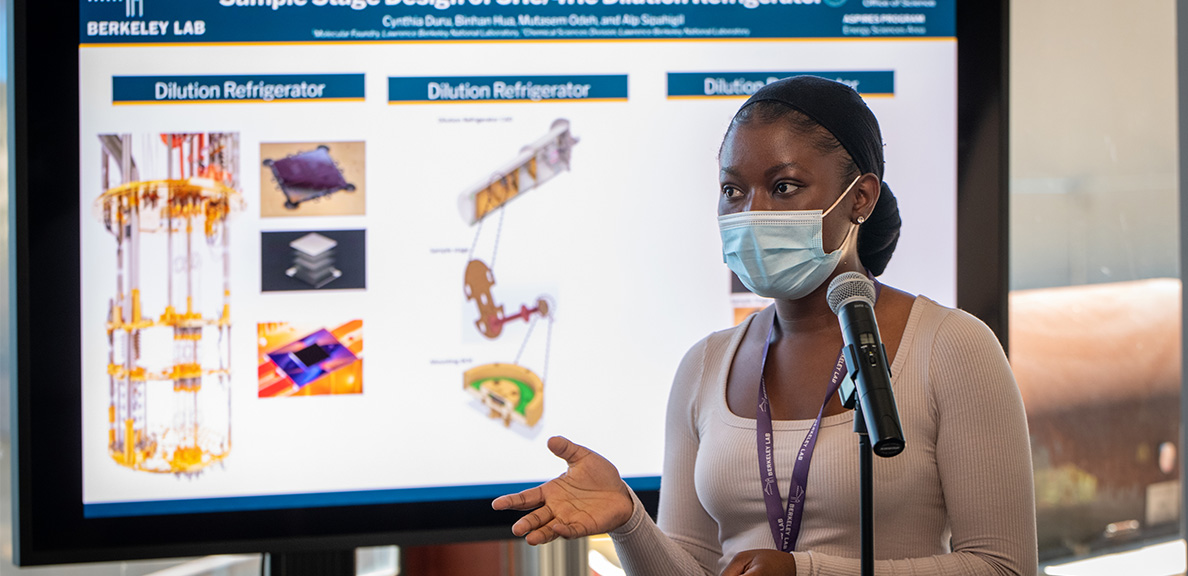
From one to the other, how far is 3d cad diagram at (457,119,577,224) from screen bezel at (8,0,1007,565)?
69 centimetres

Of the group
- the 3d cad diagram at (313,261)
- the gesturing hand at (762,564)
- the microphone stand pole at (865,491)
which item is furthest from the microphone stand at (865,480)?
the 3d cad diagram at (313,261)

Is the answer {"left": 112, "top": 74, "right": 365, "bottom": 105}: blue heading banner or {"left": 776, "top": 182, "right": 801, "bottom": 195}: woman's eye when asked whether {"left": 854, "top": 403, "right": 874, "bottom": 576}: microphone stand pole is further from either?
{"left": 112, "top": 74, "right": 365, "bottom": 105}: blue heading banner

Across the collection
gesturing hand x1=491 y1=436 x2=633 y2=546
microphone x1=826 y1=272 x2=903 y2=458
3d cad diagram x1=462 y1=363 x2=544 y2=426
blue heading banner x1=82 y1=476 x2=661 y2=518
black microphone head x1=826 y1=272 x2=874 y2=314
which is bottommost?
blue heading banner x1=82 y1=476 x2=661 y2=518

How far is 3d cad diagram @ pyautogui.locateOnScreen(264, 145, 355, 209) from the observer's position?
6.45 ft

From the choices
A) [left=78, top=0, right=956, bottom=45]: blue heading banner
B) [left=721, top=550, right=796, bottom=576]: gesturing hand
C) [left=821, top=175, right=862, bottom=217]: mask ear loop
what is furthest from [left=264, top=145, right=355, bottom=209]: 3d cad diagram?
[left=721, top=550, right=796, bottom=576]: gesturing hand

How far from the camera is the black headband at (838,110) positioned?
139 centimetres

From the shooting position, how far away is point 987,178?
6.91 ft

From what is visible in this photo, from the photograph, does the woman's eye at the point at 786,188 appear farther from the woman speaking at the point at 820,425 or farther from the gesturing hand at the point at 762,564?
the gesturing hand at the point at 762,564

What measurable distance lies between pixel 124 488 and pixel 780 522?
4.71 ft

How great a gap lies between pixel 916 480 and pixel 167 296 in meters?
1.56

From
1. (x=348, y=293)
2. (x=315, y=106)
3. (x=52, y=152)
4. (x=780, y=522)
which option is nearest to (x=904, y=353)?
(x=780, y=522)

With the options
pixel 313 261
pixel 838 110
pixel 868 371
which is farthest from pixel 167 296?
pixel 868 371

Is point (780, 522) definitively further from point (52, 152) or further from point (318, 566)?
point (52, 152)

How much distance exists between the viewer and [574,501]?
1.33m
